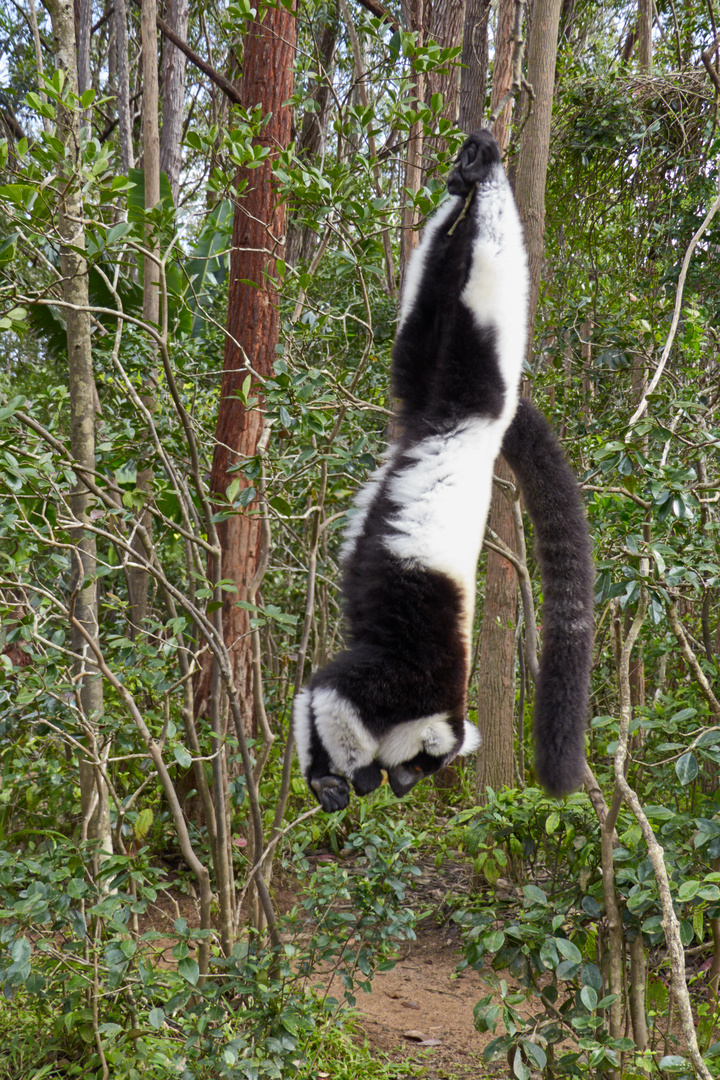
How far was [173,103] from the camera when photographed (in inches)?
296

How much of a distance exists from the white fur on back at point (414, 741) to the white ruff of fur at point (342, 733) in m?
0.05

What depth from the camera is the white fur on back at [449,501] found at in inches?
56.1

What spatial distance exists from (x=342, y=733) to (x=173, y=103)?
25.4 feet

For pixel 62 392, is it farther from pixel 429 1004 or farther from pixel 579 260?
pixel 579 260

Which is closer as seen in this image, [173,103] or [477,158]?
[477,158]

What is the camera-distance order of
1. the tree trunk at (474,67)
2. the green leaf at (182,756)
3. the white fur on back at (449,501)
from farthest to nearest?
the tree trunk at (474,67) < the green leaf at (182,756) < the white fur on back at (449,501)

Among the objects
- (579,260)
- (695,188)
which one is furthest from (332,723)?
(579,260)

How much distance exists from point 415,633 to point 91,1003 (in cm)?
157

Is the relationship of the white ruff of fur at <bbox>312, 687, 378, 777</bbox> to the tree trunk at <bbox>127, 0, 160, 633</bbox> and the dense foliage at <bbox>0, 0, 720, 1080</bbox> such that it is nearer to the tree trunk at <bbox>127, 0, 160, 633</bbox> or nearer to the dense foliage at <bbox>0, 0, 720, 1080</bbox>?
the dense foliage at <bbox>0, 0, 720, 1080</bbox>

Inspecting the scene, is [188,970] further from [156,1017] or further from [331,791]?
[331,791]

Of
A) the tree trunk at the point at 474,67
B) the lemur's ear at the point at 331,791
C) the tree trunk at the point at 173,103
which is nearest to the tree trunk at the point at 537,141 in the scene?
the tree trunk at the point at 474,67

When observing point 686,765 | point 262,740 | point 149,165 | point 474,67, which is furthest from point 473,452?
point 149,165

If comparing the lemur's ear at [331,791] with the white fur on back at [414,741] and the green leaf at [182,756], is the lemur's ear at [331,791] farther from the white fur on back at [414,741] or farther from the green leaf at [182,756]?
the green leaf at [182,756]

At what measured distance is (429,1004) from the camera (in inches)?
135
